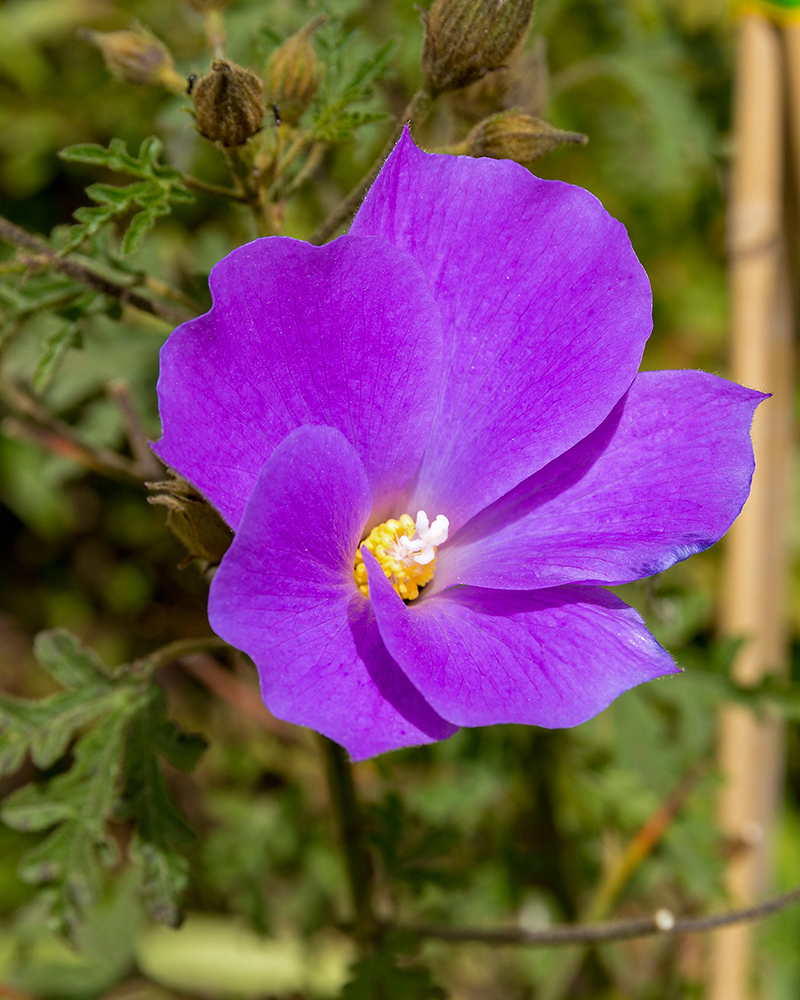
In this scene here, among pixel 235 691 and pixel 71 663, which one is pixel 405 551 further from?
pixel 235 691

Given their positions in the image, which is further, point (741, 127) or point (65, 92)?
point (65, 92)

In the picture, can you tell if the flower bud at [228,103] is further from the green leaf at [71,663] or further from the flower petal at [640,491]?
the green leaf at [71,663]

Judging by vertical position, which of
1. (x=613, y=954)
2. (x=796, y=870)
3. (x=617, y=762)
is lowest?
(x=796, y=870)

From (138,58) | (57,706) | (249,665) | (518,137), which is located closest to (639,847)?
(249,665)

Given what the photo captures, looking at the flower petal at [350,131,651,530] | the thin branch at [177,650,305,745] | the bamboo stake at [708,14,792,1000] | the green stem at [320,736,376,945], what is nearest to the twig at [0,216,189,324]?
the flower petal at [350,131,651,530]

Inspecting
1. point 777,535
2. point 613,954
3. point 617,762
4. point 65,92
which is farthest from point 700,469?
point 65,92

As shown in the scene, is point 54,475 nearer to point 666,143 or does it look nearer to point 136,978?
point 136,978
